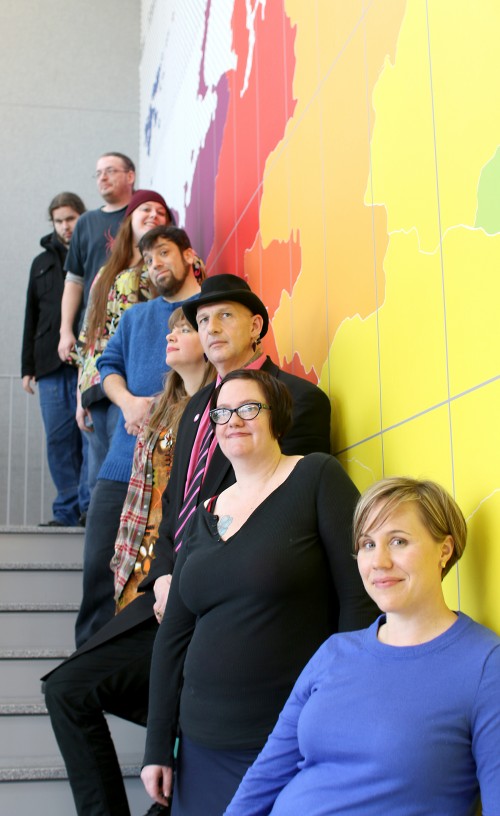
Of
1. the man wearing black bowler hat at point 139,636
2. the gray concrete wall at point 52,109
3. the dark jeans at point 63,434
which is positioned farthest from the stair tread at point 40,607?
the gray concrete wall at point 52,109

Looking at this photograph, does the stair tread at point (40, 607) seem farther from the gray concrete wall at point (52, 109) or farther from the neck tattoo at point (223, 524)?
the gray concrete wall at point (52, 109)

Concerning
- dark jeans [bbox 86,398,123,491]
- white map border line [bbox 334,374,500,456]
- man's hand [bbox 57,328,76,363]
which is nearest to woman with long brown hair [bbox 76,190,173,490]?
dark jeans [bbox 86,398,123,491]

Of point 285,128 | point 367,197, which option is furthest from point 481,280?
point 285,128

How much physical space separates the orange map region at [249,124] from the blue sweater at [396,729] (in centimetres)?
186

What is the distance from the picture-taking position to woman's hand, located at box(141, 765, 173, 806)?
6.36ft

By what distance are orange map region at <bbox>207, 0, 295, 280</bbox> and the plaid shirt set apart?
0.78 meters

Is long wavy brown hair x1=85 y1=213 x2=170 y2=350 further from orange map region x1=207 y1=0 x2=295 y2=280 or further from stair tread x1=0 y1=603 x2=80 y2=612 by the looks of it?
stair tread x1=0 y1=603 x2=80 y2=612

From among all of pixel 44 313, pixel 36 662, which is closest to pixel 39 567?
pixel 36 662

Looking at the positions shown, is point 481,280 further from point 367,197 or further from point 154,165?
point 154,165

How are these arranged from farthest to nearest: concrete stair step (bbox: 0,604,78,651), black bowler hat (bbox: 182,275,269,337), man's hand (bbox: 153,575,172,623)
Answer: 1. concrete stair step (bbox: 0,604,78,651)
2. black bowler hat (bbox: 182,275,269,337)
3. man's hand (bbox: 153,575,172,623)

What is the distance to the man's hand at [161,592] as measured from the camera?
224 cm

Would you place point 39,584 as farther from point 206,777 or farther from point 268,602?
point 268,602

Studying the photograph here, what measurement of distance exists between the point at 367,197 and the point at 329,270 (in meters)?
0.30

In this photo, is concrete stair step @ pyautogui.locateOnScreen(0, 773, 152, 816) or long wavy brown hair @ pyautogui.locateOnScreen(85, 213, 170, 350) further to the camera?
long wavy brown hair @ pyautogui.locateOnScreen(85, 213, 170, 350)
